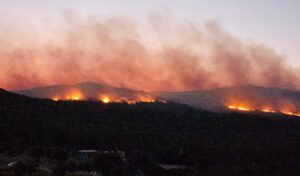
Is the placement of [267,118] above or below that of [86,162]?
above

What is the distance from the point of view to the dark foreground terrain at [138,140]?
2697 inches

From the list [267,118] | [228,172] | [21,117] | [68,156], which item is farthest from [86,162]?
[267,118]

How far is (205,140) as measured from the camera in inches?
3757

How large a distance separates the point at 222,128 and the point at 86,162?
49859 millimetres

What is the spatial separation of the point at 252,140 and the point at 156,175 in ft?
121

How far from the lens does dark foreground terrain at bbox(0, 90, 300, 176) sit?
2697 inches

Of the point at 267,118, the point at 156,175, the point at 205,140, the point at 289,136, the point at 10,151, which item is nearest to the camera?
the point at 156,175

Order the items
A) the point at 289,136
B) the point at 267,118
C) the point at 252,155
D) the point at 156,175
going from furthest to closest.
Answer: the point at 267,118 → the point at 289,136 → the point at 252,155 → the point at 156,175

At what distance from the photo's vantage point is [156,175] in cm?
6581

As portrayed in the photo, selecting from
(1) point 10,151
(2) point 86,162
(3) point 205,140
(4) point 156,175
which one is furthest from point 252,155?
(1) point 10,151

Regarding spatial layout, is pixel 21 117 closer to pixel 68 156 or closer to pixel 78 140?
pixel 78 140

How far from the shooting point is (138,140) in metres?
89.9

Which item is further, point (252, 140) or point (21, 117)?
point (252, 140)

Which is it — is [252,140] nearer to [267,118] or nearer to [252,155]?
[252,155]
